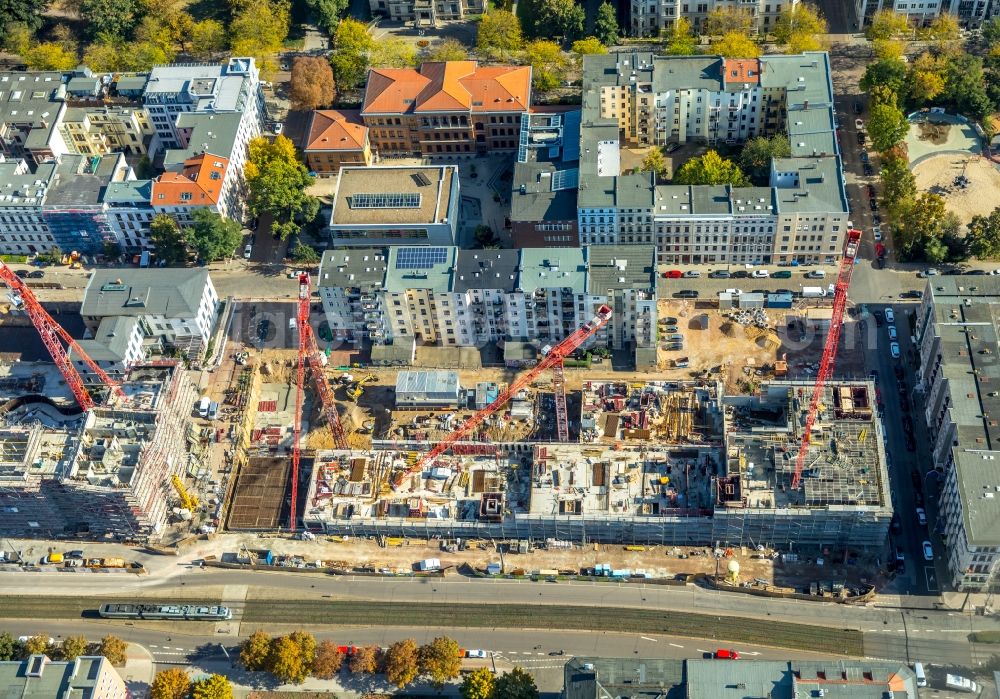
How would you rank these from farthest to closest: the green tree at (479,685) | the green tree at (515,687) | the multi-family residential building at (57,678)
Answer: the green tree at (479,685)
the green tree at (515,687)
the multi-family residential building at (57,678)

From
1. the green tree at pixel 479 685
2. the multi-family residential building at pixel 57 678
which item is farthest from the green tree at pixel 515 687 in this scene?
the multi-family residential building at pixel 57 678

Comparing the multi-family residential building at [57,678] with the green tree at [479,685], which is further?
the green tree at [479,685]

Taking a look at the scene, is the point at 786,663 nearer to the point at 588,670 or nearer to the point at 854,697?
the point at 854,697

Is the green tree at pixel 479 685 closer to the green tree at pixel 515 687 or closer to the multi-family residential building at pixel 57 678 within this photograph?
the green tree at pixel 515 687

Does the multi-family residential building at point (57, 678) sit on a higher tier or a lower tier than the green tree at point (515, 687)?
higher

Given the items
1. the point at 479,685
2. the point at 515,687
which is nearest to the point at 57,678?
the point at 479,685

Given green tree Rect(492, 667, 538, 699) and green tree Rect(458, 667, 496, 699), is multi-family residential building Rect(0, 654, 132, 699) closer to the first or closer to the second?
green tree Rect(458, 667, 496, 699)
